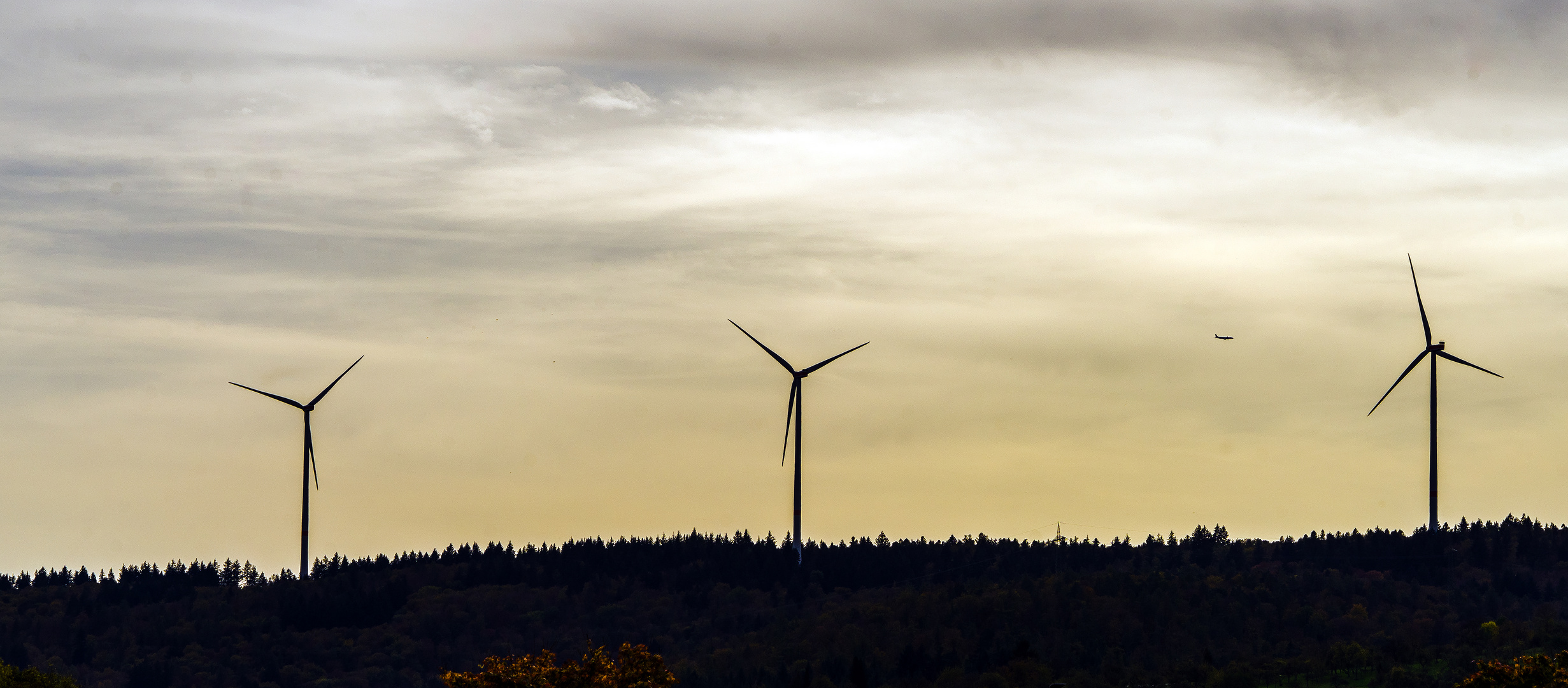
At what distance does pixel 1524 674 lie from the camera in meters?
105

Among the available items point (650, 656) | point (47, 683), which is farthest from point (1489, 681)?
point (47, 683)

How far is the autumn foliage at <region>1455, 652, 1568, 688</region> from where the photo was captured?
103 m

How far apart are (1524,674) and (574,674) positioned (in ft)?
187

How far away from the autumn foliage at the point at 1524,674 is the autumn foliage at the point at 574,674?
49.6 m

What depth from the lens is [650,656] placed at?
358 feet

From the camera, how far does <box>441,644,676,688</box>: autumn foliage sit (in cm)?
10544

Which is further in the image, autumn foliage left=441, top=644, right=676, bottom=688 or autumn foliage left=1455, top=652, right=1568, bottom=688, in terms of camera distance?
autumn foliage left=441, top=644, right=676, bottom=688

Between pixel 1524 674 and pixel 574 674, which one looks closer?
pixel 1524 674

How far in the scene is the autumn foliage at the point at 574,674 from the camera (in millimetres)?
105438

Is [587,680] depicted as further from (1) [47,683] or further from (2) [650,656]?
(1) [47,683]

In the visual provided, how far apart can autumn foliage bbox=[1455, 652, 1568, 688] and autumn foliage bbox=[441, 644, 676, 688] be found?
163 feet

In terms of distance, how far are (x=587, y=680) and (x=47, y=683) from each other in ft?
249

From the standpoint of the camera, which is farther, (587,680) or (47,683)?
(47,683)

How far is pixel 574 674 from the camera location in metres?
107
